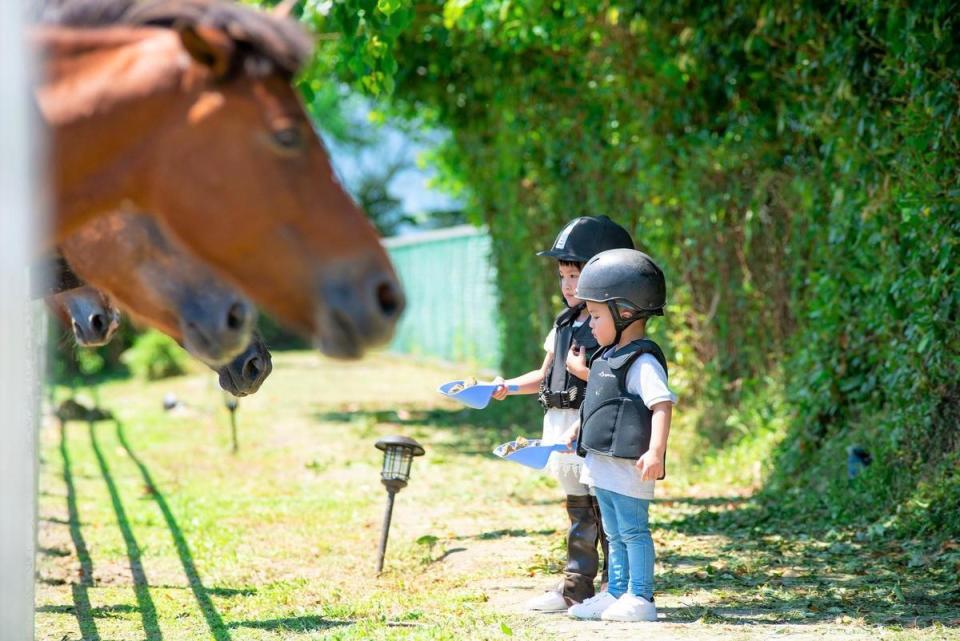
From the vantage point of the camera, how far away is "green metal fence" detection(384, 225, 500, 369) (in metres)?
17.9

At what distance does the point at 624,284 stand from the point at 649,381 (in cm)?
38

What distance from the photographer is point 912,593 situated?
4.97 m

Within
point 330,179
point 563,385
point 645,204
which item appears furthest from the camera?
point 645,204

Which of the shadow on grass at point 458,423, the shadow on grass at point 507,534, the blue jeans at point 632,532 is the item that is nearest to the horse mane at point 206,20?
the blue jeans at point 632,532

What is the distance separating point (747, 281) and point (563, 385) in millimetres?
3760

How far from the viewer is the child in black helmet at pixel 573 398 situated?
191 inches

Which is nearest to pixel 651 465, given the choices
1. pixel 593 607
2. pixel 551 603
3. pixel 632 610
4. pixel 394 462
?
pixel 632 610

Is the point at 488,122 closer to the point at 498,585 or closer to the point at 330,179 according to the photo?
the point at 498,585

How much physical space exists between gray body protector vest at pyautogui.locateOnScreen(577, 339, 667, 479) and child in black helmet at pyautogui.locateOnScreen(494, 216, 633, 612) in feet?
0.72

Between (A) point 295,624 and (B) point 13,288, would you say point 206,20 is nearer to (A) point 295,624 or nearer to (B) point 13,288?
(B) point 13,288

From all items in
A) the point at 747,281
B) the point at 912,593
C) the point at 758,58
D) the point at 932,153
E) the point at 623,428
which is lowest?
the point at 912,593

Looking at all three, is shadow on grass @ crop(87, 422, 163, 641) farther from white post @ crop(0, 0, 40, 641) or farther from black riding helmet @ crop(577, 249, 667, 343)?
white post @ crop(0, 0, 40, 641)

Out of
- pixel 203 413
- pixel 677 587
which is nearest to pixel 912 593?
pixel 677 587

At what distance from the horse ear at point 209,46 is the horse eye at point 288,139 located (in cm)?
15
